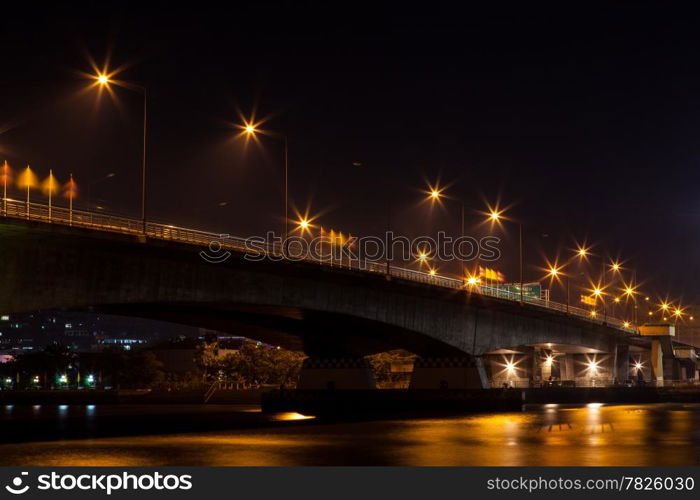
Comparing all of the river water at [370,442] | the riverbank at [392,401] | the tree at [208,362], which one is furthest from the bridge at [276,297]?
the tree at [208,362]

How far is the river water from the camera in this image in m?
37.2

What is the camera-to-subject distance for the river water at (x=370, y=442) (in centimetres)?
3716

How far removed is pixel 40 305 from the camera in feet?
166

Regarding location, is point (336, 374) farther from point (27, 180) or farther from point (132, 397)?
point (132, 397)

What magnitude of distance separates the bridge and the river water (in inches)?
290

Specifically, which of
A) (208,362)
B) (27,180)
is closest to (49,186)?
(27,180)

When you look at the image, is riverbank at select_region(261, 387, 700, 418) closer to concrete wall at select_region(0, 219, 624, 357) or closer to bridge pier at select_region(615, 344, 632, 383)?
concrete wall at select_region(0, 219, 624, 357)

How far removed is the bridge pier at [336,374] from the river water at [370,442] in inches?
743

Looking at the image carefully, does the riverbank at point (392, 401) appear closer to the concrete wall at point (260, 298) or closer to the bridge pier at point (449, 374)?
the bridge pier at point (449, 374)

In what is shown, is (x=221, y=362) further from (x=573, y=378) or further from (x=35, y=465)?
(x=35, y=465)

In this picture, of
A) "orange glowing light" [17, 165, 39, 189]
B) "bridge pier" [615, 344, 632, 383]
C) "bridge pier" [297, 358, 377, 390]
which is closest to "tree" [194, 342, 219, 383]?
"bridge pier" [615, 344, 632, 383]

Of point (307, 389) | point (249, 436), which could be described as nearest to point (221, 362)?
point (307, 389)

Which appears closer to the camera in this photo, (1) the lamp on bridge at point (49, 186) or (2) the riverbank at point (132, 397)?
(1) the lamp on bridge at point (49, 186)

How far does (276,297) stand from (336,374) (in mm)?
24182
